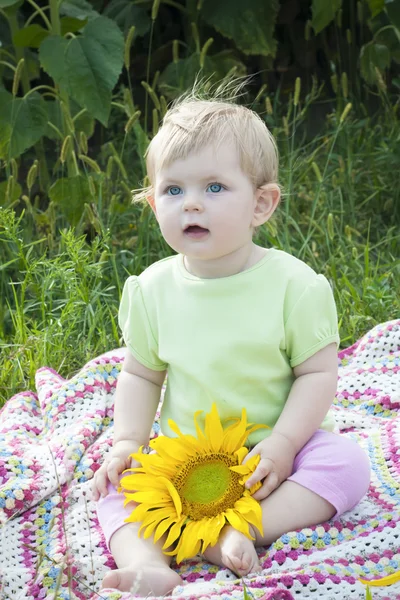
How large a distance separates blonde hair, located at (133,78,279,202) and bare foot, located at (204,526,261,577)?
0.60 meters

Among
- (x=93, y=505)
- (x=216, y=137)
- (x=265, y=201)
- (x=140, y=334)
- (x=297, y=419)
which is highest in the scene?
(x=216, y=137)

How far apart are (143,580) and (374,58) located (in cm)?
228

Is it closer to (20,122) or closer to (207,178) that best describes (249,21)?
(20,122)

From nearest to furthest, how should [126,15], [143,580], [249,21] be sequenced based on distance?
[143,580] < [249,21] < [126,15]

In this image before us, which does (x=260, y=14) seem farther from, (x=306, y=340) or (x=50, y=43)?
(x=306, y=340)

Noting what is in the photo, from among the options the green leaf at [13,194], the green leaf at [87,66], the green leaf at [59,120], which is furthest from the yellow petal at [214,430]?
the green leaf at [59,120]

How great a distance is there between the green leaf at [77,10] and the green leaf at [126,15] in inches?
14.7

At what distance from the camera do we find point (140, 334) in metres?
1.78

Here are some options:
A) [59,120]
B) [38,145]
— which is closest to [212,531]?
[59,120]

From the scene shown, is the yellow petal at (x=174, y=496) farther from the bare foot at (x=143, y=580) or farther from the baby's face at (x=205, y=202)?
the baby's face at (x=205, y=202)

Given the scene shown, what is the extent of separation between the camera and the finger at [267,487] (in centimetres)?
158

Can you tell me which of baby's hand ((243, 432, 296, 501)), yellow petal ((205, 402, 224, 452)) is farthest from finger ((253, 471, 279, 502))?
yellow petal ((205, 402, 224, 452))

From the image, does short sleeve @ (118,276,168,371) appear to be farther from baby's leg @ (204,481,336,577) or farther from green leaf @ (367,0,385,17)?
green leaf @ (367,0,385,17)

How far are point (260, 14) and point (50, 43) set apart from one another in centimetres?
82
